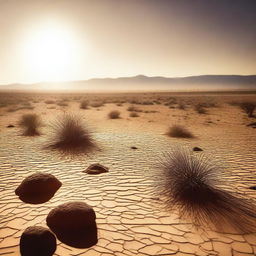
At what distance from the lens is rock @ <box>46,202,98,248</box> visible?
2816 millimetres

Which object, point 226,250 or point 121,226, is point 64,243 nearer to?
point 121,226

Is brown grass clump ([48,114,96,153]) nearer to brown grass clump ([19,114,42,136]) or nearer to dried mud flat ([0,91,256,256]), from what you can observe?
dried mud flat ([0,91,256,256])

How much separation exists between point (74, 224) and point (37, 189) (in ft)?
4.48

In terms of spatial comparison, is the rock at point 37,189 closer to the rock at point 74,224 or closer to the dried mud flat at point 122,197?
the dried mud flat at point 122,197

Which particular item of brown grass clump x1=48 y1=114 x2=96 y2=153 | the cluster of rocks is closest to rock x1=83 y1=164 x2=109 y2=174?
the cluster of rocks

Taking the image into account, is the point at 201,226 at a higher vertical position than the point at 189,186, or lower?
lower

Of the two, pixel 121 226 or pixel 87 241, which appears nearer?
pixel 87 241

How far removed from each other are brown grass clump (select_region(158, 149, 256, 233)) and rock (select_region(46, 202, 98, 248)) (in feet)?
4.58

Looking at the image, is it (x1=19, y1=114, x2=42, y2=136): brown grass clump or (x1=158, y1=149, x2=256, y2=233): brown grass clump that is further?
(x1=19, y1=114, x2=42, y2=136): brown grass clump

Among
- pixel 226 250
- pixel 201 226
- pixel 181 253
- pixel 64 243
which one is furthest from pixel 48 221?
pixel 226 250

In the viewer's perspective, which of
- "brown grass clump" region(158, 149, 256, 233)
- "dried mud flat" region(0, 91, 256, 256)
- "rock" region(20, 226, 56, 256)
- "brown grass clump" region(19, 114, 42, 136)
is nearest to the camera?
"rock" region(20, 226, 56, 256)

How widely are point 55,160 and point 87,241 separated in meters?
3.48

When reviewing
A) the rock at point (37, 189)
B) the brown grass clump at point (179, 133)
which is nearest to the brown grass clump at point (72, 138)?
the rock at point (37, 189)

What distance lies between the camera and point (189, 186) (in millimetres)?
3850
